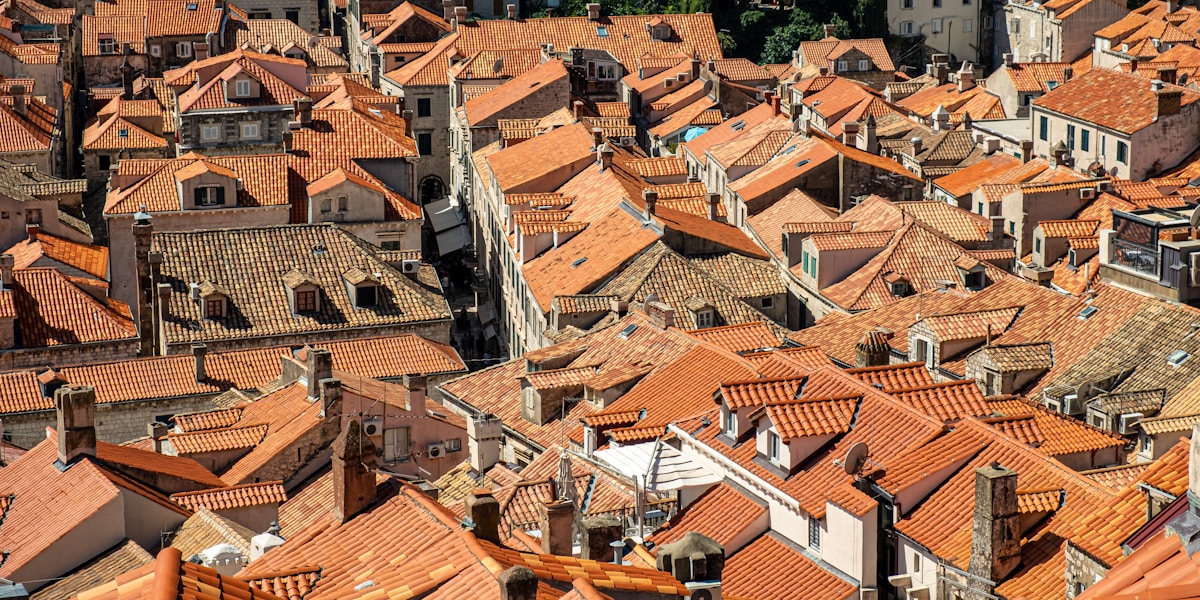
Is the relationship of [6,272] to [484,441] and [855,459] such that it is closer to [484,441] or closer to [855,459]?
[484,441]

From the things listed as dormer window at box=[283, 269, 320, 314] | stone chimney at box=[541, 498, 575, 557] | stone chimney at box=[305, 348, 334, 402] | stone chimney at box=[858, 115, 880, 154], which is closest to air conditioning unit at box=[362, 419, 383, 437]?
stone chimney at box=[305, 348, 334, 402]

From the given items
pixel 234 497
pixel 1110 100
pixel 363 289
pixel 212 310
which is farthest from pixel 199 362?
pixel 1110 100

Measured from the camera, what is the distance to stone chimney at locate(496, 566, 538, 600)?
25016 millimetres

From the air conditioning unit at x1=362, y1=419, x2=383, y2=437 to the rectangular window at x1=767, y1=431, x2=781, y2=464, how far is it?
37.5 feet

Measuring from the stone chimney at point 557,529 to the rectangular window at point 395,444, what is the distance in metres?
14.9

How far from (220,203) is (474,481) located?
33.4 metres

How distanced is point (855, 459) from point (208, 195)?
4357 centimetres

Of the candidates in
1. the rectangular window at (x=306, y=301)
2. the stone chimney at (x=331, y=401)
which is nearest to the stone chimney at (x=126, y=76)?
the rectangular window at (x=306, y=301)

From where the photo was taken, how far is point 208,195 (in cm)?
7756

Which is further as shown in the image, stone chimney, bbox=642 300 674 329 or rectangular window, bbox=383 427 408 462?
stone chimney, bbox=642 300 674 329

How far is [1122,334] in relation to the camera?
51812 mm

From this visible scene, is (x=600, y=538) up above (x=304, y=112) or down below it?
above

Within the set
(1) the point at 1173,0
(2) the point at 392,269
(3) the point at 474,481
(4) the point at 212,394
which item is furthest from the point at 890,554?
(1) the point at 1173,0

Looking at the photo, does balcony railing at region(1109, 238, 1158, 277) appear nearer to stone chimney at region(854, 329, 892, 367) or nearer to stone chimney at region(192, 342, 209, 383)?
stone chimney at region(854, 329, 892, 367)
